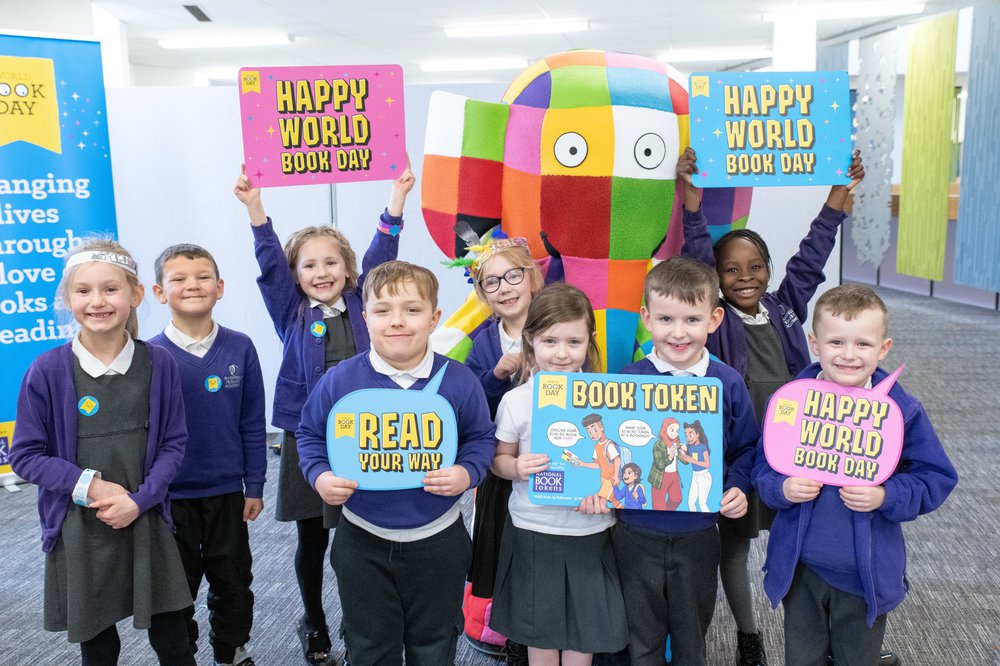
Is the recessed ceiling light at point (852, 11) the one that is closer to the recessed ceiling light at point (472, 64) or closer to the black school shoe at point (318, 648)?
the recessed ceiling light at point (472, 64)

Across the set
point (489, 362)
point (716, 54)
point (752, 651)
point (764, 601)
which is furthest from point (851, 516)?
point (716, 54)

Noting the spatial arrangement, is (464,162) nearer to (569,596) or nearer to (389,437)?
(389,437)

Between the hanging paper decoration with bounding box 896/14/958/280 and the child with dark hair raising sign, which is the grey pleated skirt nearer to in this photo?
the child with dark hair raising sign

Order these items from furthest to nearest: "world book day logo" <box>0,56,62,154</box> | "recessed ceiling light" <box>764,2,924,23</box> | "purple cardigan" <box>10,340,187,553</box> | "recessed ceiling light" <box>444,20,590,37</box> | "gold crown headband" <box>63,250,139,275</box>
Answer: "recessed ceiling light" <box>444,20,590,37</box>
"recessed ceiling light" <box>764,2,924,23</box>
"world book day logo" <box>0,56,62,154</box>
"gold crown headband" <box>63,250,139,275</box>
"purple cardigan" <box>10,340,187,553</box>

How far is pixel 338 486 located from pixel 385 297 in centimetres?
39

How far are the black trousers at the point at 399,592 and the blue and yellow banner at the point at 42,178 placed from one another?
235 centimetres

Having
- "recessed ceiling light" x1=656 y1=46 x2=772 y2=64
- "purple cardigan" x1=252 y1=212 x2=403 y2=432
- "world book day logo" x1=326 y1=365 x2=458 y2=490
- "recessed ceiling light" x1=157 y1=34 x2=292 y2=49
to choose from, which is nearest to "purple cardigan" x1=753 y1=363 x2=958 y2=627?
"world book day logo" x1=326 y1=365 x2=458 y2=490

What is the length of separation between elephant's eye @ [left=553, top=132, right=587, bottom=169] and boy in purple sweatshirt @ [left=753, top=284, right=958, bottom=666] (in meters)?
0.68

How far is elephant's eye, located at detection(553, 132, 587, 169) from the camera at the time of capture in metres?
2.00

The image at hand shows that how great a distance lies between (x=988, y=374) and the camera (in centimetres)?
552

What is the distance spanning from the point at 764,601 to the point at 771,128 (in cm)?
147

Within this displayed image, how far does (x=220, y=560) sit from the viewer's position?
206 centimetres

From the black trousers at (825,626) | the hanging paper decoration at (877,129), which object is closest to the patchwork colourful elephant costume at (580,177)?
the black trousers at (825,626)

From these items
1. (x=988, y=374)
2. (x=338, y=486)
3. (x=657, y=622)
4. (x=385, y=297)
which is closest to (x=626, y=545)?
(x=657, y=622)
